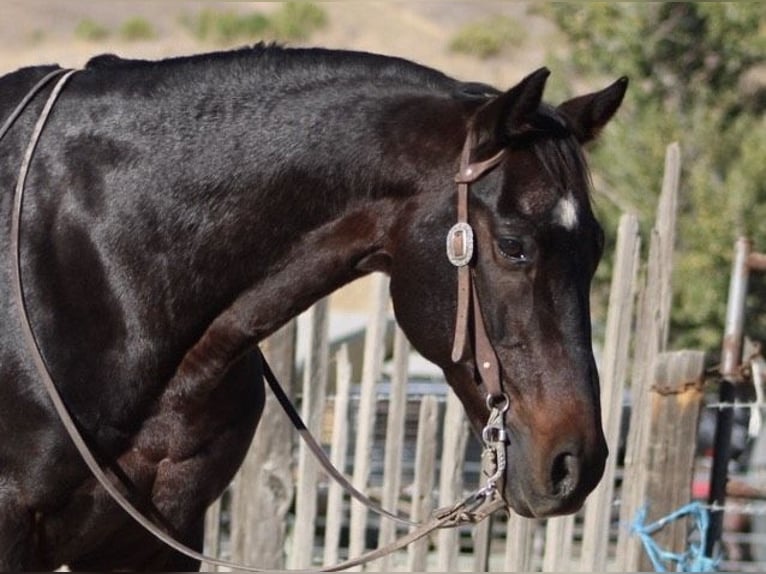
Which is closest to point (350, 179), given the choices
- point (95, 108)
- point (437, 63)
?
point (95, 108)

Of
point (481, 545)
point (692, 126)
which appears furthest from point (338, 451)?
point (692, 126)

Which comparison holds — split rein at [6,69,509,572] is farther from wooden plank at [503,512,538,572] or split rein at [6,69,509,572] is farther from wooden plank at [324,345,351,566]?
wooden plank at [503,512,538,572]

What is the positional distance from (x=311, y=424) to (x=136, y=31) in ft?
120

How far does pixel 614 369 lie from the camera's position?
239 inches

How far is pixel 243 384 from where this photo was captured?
4.05 m

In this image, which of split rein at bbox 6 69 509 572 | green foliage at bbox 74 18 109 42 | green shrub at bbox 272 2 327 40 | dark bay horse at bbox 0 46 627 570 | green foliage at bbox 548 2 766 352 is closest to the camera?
split rein at bbox 6 69 509 572

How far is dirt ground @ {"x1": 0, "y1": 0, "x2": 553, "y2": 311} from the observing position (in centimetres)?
3806

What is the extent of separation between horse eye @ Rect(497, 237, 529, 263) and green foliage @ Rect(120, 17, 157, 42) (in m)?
38.8

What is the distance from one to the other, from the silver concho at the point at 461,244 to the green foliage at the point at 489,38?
31069mm

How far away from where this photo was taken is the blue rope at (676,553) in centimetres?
598

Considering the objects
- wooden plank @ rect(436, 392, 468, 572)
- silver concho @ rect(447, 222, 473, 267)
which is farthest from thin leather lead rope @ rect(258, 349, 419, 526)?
wooden plank @ rect(436, 392, 468, 572)

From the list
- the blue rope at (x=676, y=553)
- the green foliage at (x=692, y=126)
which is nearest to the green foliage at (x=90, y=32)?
the green foliage at (x=692, y=126)

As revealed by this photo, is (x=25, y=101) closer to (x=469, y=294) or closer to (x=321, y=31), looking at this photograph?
(x=469, y=294)

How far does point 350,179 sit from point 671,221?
2746mm
